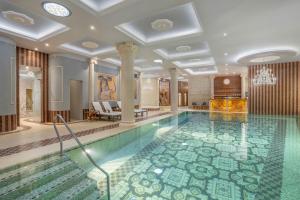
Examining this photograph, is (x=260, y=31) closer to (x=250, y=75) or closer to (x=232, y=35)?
(x=232, y=35)

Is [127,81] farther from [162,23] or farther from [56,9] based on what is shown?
[56,9]

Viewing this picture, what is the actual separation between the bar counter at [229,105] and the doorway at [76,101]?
38.1 ft

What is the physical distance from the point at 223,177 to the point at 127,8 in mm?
4547

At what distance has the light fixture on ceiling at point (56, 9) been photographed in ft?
13.6

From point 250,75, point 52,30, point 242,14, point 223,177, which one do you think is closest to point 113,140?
point 223,177

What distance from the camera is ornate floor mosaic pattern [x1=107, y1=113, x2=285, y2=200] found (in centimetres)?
286

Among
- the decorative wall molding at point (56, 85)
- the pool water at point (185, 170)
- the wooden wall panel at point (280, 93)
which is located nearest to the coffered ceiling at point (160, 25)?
the decorative wall molding at point (56, 85)

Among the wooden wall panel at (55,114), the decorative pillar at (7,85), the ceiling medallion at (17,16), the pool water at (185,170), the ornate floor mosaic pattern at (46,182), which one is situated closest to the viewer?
the ornate floor mosaic pattern at (46,182)

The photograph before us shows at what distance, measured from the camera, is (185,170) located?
3672 mm

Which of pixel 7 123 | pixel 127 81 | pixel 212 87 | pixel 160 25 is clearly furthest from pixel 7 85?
pixel 212 87

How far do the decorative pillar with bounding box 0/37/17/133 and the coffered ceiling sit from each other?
49 centimetres

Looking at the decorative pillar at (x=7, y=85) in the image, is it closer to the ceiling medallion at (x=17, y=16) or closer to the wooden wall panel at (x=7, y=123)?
the wooden wall panel at (x=7, y=123)

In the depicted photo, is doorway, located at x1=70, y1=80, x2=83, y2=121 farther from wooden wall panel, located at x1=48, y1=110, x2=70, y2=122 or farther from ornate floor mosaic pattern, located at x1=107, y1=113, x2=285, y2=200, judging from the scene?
ornate floor mosaic pattern, located at x1=107, y1=113, x2=285, y2=200

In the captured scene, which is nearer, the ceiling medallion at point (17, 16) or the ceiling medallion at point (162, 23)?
the ceiling medallion at point (17, 16)
